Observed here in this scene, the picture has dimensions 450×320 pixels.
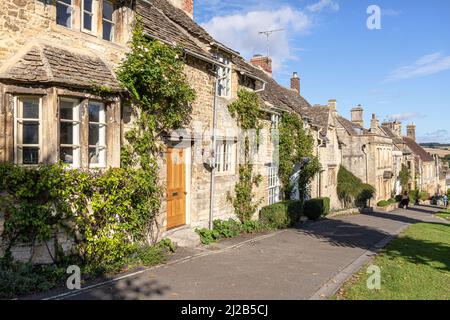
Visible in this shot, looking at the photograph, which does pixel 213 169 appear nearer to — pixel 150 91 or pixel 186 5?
pixel 150 91

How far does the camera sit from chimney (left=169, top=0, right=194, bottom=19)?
1547 centimetres

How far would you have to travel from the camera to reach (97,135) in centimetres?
828

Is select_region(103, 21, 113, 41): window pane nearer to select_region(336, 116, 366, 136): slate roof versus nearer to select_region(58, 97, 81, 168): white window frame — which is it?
select_region(58, 97, 81, 168): white window frame

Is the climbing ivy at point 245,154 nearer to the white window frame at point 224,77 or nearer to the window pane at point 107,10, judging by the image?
the white window frame at point 224,77

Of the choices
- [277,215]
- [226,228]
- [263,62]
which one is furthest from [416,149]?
[226,228]

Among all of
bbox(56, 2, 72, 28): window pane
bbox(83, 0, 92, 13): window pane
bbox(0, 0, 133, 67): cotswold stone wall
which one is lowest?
bbox(0, 0, 133, 67): cotswold stone wall

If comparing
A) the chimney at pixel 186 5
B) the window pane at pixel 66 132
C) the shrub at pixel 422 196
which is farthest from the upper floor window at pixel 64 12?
the shrub at pixel 422 196

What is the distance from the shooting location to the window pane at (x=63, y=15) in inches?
306

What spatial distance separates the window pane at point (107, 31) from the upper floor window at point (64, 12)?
994 millimetres

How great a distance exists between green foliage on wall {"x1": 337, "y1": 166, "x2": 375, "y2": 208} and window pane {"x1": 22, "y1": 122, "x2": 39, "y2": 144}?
27.8 metres

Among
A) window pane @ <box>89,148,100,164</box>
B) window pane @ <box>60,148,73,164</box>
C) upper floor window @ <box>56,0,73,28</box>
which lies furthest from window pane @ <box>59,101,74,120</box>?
upper floor window @ <box>56,0,73,28</box>

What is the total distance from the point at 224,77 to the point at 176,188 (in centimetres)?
496

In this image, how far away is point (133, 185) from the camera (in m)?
8.62
